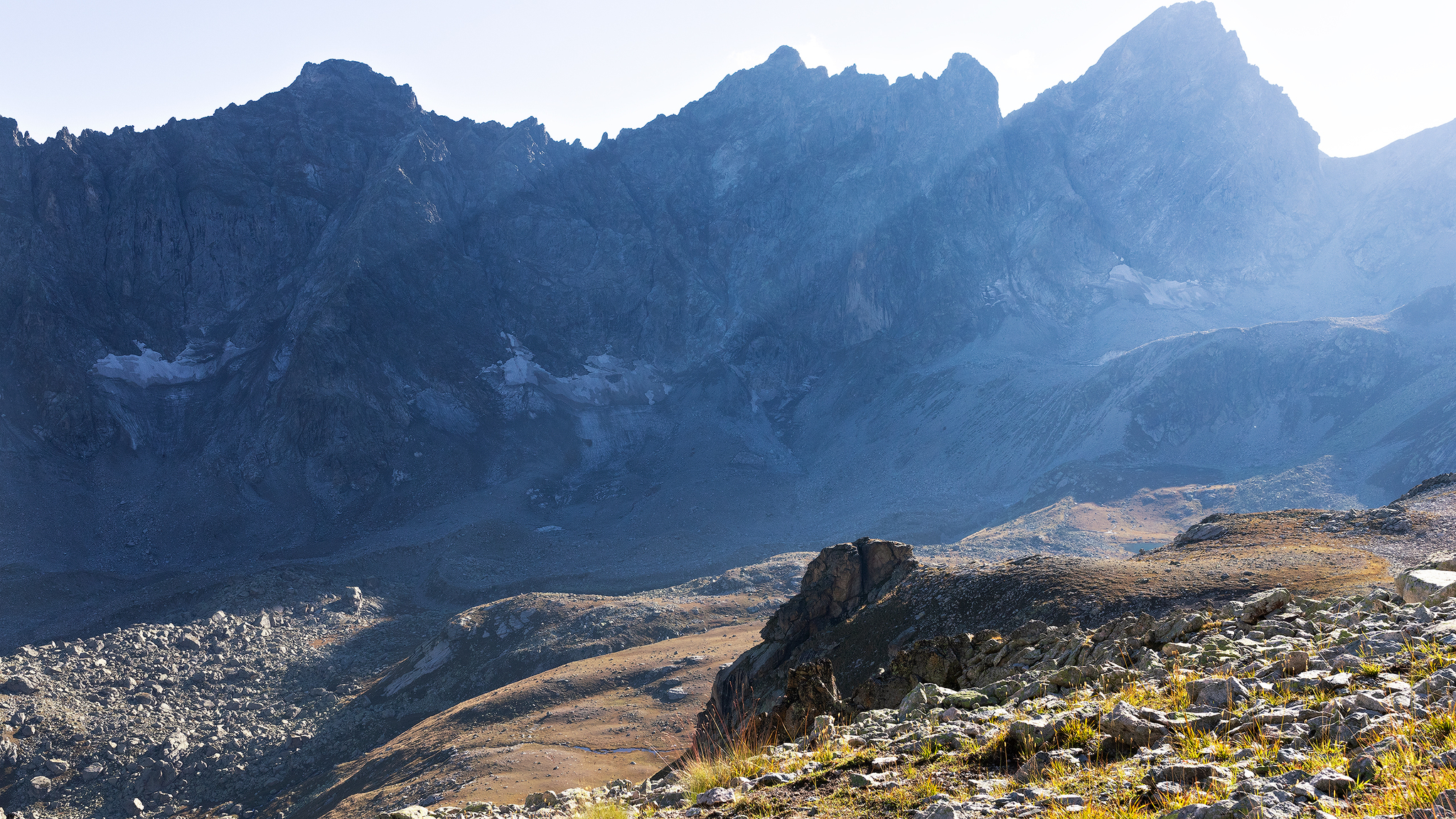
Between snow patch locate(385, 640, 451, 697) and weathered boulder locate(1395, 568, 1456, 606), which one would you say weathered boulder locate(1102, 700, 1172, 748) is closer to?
weathered boulder locate(1395, 568, 1456, 606)

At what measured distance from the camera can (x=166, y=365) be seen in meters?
92.7

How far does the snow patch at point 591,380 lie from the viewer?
105 metres

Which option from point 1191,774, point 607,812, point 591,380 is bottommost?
point 607,812

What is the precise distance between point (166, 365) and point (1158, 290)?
453ft

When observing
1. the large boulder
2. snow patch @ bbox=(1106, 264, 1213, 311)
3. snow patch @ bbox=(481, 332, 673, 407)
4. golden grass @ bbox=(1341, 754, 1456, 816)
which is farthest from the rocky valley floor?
snow patch @ bbox=(1106, 264, 1213, 311)

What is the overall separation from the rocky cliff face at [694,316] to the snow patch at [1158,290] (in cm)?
79

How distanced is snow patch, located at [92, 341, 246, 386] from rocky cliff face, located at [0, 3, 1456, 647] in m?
0.40

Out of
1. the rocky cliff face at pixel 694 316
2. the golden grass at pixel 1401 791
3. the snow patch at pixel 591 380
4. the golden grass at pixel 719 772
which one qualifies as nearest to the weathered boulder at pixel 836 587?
the golden grass at pixel 719 772

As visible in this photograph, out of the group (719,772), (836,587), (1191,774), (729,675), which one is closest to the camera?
(1191,774)

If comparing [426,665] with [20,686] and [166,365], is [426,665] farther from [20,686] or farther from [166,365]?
[166,365]

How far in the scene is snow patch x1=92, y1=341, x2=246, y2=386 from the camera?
291 ft

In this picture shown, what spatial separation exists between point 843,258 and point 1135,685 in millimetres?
118944

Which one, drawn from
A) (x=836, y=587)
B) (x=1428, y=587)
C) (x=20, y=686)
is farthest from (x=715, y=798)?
(x=20, y=686)

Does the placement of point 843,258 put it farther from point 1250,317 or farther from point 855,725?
point 855,725
